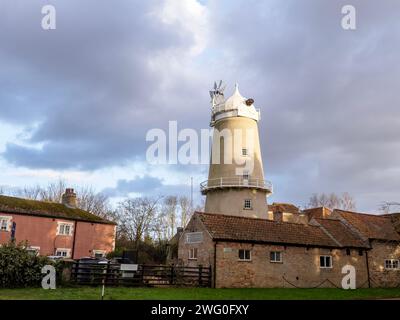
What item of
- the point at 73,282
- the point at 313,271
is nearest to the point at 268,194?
the point at 313,271

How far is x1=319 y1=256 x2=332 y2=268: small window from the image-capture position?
29.5 m

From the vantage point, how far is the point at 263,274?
2667cm

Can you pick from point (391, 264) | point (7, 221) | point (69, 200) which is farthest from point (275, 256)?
point (69, 200)

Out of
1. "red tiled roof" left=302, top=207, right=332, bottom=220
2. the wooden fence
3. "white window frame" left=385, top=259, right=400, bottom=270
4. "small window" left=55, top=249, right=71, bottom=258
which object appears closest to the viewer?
the wooden fence

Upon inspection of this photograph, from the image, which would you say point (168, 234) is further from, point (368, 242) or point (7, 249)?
point (7, 249)

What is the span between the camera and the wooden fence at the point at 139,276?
2191cm

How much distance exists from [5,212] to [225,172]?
64.6 ft

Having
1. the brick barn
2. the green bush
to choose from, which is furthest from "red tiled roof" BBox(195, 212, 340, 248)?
the green bush

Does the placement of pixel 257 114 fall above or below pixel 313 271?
above

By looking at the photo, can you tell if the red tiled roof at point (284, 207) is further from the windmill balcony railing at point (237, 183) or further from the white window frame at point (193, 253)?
the white window frame at point (193, 253)

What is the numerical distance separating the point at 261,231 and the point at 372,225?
491 inches

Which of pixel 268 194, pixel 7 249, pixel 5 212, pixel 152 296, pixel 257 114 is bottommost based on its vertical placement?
pixel 152 296

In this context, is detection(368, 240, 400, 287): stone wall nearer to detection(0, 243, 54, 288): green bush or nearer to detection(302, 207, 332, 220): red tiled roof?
detection(0, 243, 54, 288): green bush

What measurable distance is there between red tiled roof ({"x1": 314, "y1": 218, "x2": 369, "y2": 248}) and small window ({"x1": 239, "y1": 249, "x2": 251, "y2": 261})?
8568 millimetres
